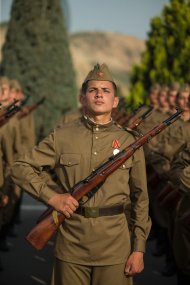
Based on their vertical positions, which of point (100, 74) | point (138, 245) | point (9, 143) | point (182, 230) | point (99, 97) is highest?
point (100, 74)

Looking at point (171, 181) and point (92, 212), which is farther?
point (171, 181)

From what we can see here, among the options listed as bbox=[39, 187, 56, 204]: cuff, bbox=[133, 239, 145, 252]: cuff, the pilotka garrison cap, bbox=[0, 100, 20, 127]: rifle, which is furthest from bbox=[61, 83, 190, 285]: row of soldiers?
bbox=[0, 100, 20, 127]: rifle

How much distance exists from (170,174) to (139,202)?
7.49ft

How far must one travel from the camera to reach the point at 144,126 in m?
8.88

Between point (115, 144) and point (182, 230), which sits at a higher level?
point (115, 144)

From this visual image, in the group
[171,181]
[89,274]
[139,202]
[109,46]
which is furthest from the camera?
[109,46]

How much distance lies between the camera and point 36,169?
3875mm

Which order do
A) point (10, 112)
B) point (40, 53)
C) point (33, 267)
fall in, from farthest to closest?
1. point (40, 53)
2. point (33, 267)
3. point (10, 112)

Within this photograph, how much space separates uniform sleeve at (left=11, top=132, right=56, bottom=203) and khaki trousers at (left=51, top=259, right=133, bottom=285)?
41 cm

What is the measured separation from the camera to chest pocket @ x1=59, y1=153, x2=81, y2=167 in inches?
151

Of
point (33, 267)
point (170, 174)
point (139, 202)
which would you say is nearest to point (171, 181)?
point (170, 174)

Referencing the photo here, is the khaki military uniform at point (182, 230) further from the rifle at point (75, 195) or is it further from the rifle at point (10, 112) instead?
the rifle at point (75, 195)

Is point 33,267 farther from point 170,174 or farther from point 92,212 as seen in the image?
point 92,212

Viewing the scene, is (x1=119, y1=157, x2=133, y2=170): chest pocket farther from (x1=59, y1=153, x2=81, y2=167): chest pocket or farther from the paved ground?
the paved ground
